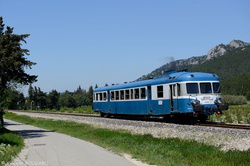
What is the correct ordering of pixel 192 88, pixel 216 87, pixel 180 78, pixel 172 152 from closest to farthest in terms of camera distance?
pixel 172 152 → pixel 192 88 → pixel 180 78 → pixel 216 87

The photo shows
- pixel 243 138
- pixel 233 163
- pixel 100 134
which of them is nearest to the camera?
pixel 233 163

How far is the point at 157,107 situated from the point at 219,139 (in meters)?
9.66

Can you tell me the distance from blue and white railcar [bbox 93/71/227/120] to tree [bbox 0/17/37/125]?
8.24 meters

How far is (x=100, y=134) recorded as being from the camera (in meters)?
18.7

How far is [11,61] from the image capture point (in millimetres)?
22281

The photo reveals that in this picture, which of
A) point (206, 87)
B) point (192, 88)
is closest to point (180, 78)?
point (192, 88)

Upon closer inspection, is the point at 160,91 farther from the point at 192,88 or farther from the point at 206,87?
the point at 206,87

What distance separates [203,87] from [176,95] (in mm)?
1796

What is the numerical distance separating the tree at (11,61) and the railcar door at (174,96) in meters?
10.7

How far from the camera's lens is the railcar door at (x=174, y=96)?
21078 millimetres

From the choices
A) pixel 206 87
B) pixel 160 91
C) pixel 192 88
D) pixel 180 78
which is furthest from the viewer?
pixel 160 91

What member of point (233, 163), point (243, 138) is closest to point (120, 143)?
point (243, 138)

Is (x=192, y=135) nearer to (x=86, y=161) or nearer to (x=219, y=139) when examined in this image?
(x=219, y=139)

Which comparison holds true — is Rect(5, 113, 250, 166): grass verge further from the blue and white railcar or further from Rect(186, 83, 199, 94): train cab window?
Rect(186, 83, 199, 94): train cab window
